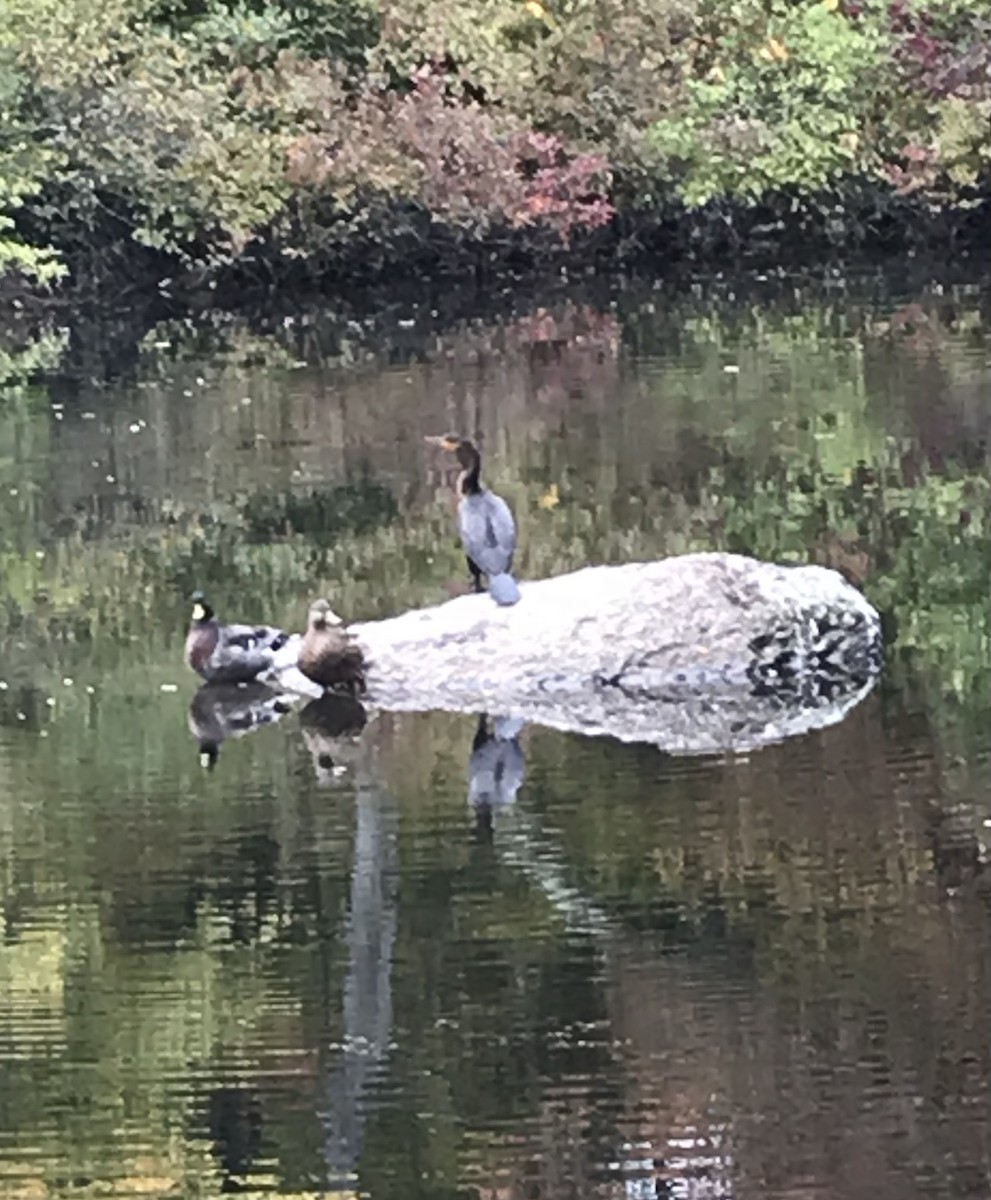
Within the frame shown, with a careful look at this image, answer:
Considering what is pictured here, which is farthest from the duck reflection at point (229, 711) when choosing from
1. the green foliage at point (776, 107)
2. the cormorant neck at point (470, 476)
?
the green foliage at point (776, 107)

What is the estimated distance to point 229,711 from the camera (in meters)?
8.35

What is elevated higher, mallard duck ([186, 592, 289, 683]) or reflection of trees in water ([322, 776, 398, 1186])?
mallard duck ([186, 592, 289, 683])

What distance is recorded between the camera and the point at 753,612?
8.34m

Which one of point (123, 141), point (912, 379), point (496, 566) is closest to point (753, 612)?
point (496, 566)

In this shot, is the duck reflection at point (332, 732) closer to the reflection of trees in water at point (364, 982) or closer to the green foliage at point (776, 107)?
the reflection of trees in water at point (364, 982)

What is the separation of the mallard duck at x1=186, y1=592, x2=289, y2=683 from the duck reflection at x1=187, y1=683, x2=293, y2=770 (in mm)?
41

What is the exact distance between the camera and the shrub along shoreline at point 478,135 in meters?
22.6

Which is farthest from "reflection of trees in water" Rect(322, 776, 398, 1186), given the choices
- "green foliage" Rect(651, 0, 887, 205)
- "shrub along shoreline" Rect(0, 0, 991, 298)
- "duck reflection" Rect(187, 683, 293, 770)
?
"green foliage" Rect(651, 0, 887, 205)

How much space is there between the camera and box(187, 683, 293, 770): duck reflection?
8031 millimetres

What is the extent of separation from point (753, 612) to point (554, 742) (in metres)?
1.01

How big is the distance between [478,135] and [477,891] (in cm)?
1818

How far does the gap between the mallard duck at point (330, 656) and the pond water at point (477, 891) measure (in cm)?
35

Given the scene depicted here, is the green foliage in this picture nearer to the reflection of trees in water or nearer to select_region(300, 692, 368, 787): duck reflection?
select_region(300, 692, 368, 787): duck reflection

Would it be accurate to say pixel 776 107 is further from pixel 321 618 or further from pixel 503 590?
pixel 321 618
